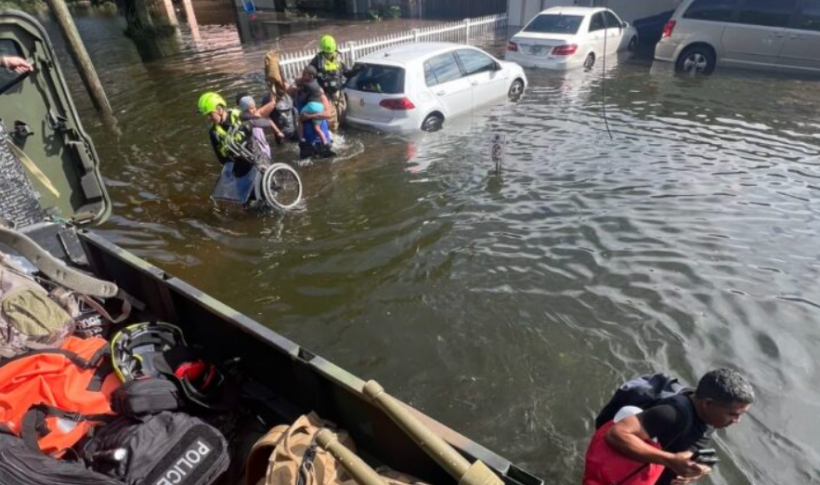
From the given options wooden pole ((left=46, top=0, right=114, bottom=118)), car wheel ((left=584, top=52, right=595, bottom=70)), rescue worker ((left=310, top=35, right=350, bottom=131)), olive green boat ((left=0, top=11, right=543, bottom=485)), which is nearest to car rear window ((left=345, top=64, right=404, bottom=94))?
rescue worker ((left=310, top=35, right=350, bottom=131))

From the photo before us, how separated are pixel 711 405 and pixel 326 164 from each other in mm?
7353

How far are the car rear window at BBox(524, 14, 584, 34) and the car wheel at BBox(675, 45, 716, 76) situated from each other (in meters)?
3.07

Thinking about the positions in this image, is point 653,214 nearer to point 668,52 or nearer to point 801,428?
point 801,428

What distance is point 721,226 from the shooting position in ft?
20.7

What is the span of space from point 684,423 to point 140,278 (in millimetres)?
3986

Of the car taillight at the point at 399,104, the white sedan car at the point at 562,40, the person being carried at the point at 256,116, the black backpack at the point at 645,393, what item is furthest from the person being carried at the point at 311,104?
the white sedan car at the point at 562,40

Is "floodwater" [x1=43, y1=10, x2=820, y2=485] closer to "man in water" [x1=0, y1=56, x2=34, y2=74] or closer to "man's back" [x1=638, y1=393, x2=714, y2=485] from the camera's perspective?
"man's back" [x1=638, y1=393, x2=714, y2=485]

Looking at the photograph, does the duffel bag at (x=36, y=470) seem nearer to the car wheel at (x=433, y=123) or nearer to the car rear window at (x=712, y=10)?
the car wheel at (x=433, y=123)

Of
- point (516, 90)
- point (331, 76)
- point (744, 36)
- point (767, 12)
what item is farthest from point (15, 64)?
point (767, 12)

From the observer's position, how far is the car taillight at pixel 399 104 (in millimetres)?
8969

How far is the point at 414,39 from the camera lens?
15656 millimetres

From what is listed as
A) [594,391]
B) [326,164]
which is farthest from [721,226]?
[326,164]

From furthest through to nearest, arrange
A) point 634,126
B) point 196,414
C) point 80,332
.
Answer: point 634,126 < point 80,332 < point 196,414

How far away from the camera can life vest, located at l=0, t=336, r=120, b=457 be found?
2609 mm
